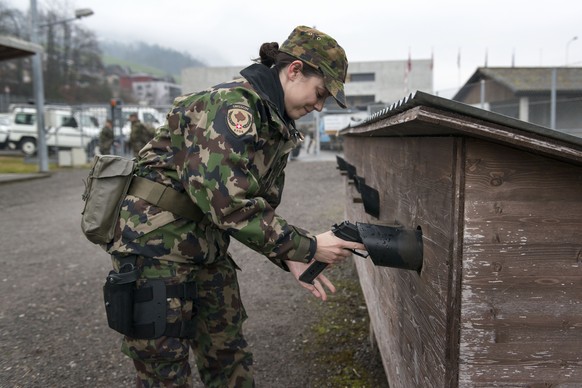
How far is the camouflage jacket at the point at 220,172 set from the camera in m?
1.69

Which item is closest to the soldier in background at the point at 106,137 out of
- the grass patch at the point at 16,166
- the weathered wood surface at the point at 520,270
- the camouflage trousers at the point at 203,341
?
the grass patch at the point at 16,166

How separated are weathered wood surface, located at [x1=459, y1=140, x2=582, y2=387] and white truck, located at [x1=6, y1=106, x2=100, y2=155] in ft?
60.5

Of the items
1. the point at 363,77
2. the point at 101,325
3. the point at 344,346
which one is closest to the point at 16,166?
the point at 101,325

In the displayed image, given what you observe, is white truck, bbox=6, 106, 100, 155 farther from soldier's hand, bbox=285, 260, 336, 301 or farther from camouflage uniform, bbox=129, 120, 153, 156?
soldier's hand, bbox=285, 260, 336, 301

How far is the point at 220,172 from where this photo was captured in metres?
1.67

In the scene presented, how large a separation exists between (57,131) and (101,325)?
55.3ft

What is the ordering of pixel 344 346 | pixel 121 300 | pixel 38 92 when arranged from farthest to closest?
1. pixel 38 92
2. pixel 344 346
3. pixel 121 300

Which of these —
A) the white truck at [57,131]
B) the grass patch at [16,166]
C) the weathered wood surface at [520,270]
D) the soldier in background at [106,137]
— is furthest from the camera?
the white truck at [57,131]

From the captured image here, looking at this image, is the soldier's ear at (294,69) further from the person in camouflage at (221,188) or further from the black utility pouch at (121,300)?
the black utility pouch at (121,300)

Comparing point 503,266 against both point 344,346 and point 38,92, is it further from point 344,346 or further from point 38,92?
point 38,92

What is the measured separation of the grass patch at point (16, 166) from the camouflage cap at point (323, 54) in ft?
47.9

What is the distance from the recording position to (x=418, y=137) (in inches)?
67.9

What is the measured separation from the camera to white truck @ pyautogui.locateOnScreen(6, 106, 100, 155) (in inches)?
730

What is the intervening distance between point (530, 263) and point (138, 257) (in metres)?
1.43
